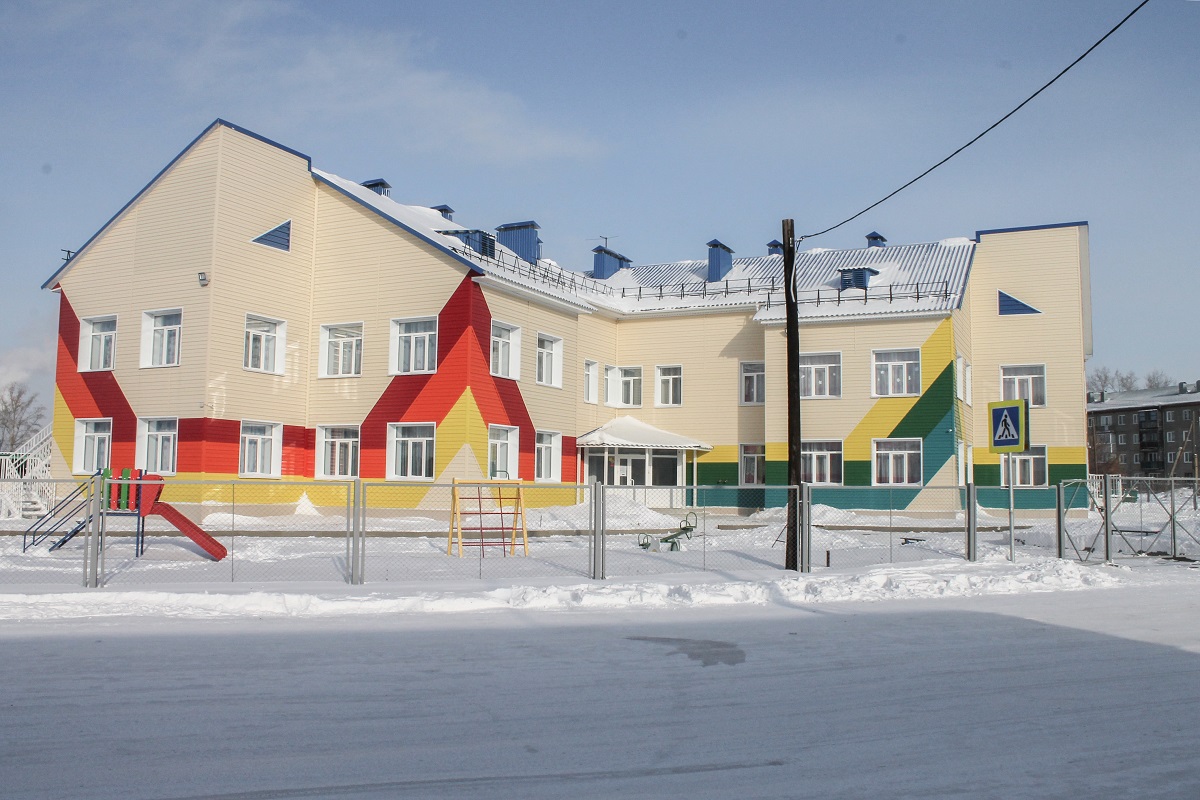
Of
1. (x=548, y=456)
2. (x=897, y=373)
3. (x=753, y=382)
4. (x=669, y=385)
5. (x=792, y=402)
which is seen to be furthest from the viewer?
(x=669, y=385)

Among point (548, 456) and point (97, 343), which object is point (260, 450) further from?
point (548, 456)

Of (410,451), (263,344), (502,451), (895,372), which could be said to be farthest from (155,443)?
(895,372)

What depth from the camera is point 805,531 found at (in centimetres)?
1631

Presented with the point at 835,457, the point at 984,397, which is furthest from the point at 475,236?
the point at 984,397

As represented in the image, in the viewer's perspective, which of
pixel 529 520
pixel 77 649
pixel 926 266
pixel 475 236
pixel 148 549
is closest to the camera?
pixel 77 649

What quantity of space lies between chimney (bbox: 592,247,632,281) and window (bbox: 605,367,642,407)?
6.70 m

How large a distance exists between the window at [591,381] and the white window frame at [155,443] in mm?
14272

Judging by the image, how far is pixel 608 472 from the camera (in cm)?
3588

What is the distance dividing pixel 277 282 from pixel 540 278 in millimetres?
8766

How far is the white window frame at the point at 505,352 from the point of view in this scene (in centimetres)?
2997

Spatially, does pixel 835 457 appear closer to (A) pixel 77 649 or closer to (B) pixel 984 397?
(B) pixel 984 397

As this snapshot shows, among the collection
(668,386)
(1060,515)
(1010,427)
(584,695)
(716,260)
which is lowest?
(584,695)

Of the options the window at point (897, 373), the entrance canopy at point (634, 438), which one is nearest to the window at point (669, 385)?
the entrance canopy at point (634, 438)

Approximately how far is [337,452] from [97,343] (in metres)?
8.04
